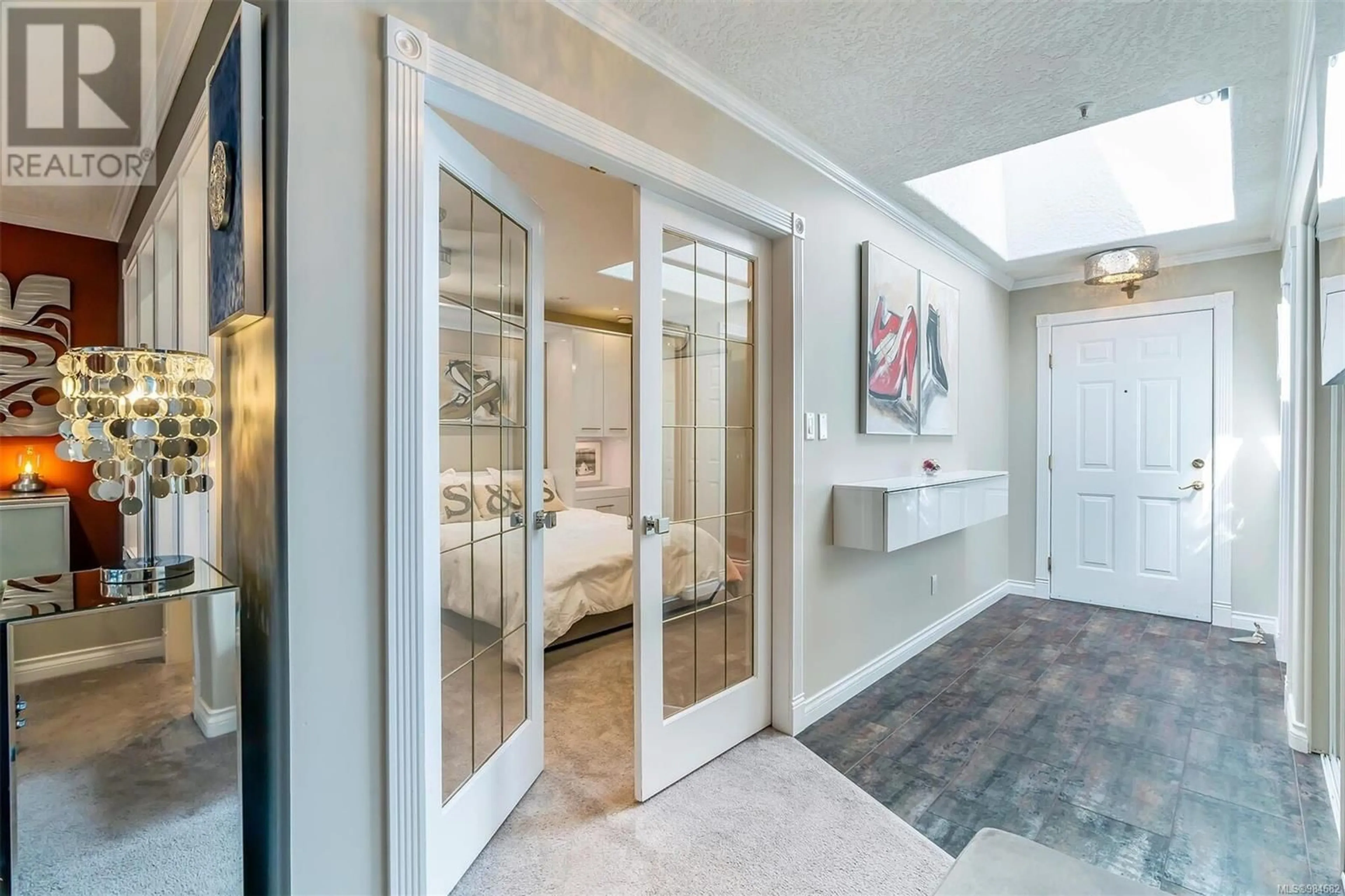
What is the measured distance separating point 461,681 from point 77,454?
1062 millimetres

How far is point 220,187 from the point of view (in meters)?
1.40

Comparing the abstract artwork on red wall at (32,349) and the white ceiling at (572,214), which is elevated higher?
the white ceiling at (572,214)

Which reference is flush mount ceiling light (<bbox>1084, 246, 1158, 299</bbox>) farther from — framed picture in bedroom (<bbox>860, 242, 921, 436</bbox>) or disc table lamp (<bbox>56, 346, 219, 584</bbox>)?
disc table lamp (<bbox>56, 346, 219, 584</bbox>)

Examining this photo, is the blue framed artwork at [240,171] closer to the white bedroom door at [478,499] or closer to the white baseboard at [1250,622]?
the white bedroom door at [478,499]

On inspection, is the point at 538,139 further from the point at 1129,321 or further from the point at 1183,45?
the point at 1129,321

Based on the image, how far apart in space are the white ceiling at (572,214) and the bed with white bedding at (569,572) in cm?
90

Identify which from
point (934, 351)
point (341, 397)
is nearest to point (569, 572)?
point (341, 397)

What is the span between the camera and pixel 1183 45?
1.90m

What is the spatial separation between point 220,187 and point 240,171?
191 millimetres

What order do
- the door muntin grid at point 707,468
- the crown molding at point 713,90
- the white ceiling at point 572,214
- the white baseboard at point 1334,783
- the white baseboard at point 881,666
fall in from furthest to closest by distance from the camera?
1. the white baseboard at point 881,666
2. the white ceiling at point 572,214
3. the door muntin grid at point 707,468
4. the white baseboard at point 1334,783
5. the crown molding at point 713,90

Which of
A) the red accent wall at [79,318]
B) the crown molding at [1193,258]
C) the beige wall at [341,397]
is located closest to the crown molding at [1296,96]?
the crown molding at [1193,258]

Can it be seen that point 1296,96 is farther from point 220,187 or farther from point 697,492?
point 220,187

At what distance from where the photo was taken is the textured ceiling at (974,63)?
1.76 meters

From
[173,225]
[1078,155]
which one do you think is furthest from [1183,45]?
[173,225]
